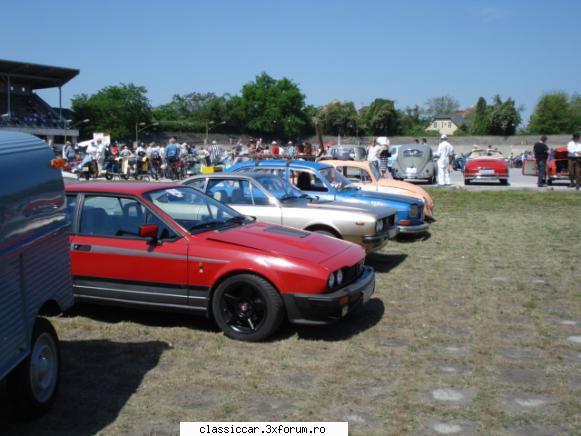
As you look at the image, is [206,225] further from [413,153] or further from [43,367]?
[413,153]

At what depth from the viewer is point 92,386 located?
4.64 m

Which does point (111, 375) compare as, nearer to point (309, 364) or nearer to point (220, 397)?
point (220, 397)

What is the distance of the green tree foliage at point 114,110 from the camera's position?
294ft

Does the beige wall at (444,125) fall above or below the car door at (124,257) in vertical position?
above

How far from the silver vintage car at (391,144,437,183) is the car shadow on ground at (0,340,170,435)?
1943 cm

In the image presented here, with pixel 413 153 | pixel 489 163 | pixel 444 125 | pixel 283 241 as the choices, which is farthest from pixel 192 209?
pixel 444 125

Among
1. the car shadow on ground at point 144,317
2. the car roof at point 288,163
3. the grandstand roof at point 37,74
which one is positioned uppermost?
the grandstand roof at point 37,74

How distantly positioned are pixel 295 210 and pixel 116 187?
2.82 m

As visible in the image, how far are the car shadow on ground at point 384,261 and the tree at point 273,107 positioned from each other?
105 m

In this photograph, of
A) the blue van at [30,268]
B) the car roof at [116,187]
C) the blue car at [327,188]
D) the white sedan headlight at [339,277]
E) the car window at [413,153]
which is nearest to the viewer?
the blue van at [30,268]

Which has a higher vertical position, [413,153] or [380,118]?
[380,118]

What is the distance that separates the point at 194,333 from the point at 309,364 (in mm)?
1357

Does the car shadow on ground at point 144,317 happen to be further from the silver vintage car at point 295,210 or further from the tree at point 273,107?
the tree at point 273,107

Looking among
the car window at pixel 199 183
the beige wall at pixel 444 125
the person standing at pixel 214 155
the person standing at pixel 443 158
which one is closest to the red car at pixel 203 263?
the car window at pixel 199 183
